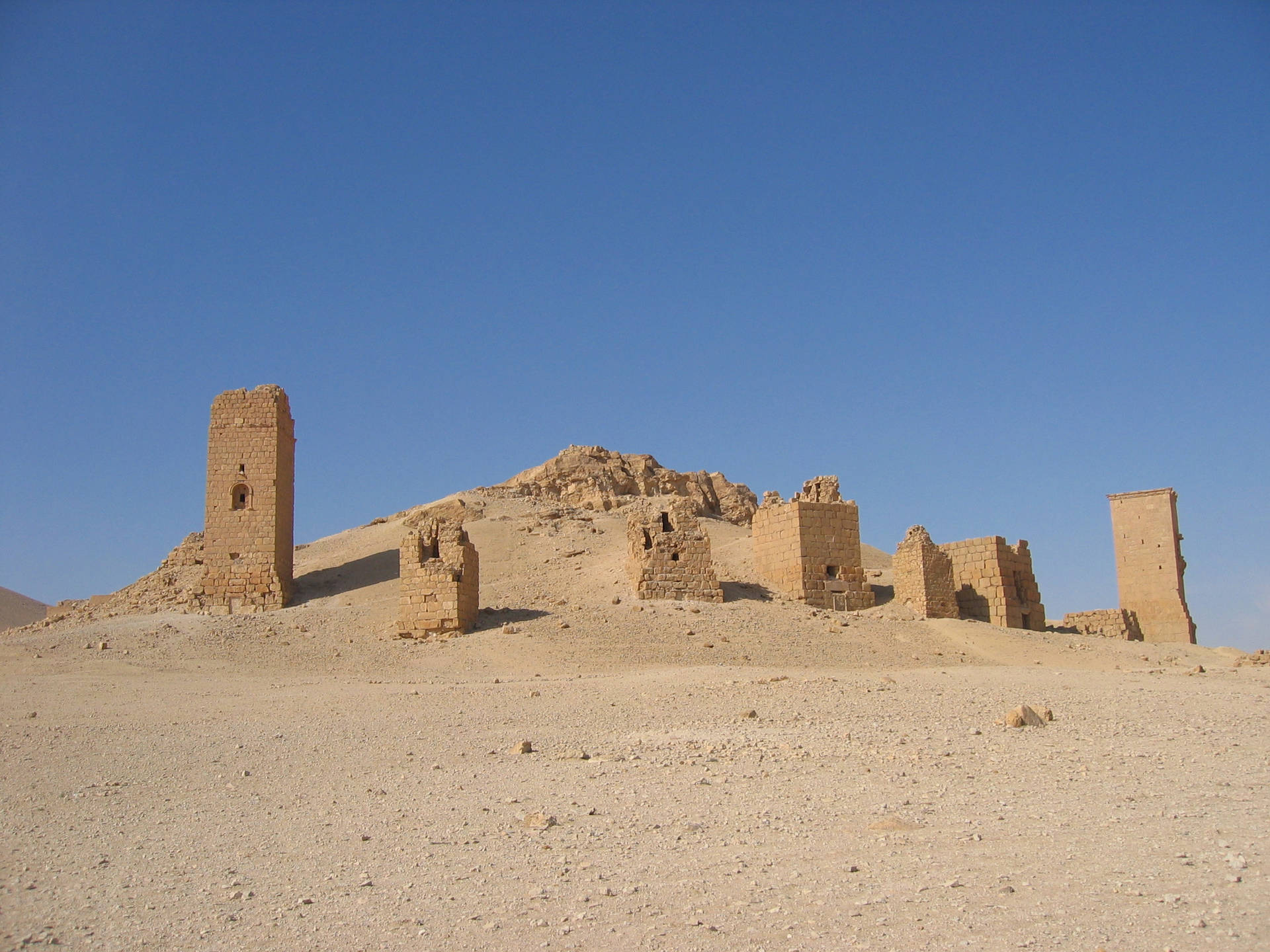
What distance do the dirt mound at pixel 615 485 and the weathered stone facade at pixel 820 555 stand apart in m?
11.5

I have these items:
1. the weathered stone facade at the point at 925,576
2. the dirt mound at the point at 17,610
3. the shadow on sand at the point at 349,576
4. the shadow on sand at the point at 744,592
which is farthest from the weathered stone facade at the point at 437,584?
the dirt mound at the point at 17,610

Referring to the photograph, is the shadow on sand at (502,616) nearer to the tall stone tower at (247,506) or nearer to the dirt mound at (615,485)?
the tall stone tower at (247,506)

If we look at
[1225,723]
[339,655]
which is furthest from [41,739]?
[1225,723]

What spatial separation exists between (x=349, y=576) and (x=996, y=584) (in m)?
14.9

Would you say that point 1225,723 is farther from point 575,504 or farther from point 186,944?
point 575,504

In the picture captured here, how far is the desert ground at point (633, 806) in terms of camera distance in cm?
583

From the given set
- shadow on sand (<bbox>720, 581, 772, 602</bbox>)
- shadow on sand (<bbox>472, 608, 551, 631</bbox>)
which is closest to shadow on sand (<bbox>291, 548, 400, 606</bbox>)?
shadow on sand (<bbox>472, 608, 551, 631</bbox>)

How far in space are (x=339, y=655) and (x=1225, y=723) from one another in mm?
13568

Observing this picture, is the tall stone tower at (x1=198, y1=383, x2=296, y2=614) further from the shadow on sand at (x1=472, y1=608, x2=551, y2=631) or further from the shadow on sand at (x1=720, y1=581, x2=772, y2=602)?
the shadow on sand at (x1=720, y1=581, x2=772, y2=602)

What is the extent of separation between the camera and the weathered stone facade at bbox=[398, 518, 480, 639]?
1980 centimetres

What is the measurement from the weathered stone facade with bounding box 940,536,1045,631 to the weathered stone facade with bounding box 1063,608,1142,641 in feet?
9.96

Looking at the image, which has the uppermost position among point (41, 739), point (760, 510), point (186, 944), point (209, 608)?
point (760, 510)

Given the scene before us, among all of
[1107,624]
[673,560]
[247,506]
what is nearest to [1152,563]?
[1107,624]

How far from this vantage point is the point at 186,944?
221 inches
